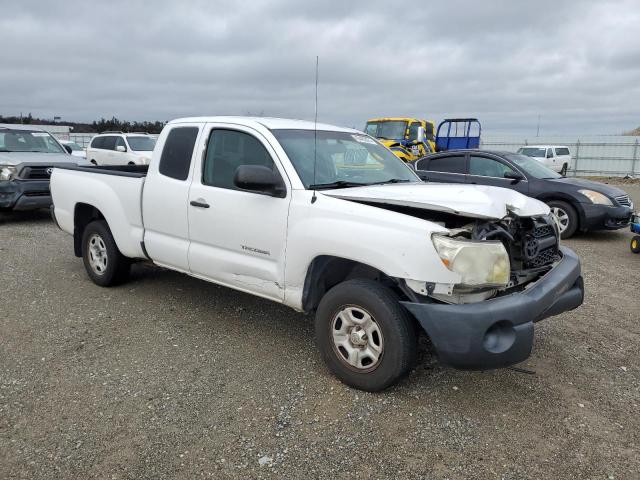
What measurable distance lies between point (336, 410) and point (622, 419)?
70.4 inches

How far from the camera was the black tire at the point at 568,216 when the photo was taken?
894 centimetres

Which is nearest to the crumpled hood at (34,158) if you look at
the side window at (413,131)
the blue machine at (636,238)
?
the blue machine at (636,238)

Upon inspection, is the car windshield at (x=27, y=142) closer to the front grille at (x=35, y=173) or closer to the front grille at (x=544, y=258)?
the front grille at (x=35, y=173)

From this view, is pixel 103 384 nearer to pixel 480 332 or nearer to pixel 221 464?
pixel 221 464

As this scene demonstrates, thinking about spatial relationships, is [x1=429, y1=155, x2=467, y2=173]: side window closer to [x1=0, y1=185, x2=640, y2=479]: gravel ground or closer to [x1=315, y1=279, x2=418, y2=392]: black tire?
[x1=0, y1=185, x2=640, y2=479]: gravel ground

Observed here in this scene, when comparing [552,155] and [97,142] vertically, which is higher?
[97,142]

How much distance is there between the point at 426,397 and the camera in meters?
3.46

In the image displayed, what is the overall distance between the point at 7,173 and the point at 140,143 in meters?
7.95

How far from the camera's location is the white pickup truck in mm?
3064

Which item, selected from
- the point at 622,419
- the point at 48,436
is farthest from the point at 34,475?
the point at 622,419

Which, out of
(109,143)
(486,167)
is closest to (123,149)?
(109,143)

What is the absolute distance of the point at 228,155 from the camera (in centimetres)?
439

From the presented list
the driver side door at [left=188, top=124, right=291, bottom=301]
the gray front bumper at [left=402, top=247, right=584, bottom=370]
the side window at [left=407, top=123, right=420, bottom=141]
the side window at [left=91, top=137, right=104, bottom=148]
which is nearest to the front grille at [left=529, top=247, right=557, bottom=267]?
the gray front bumper at [left=402, top=247, right=584, bottom=370]

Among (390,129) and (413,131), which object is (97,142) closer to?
(390,129)
